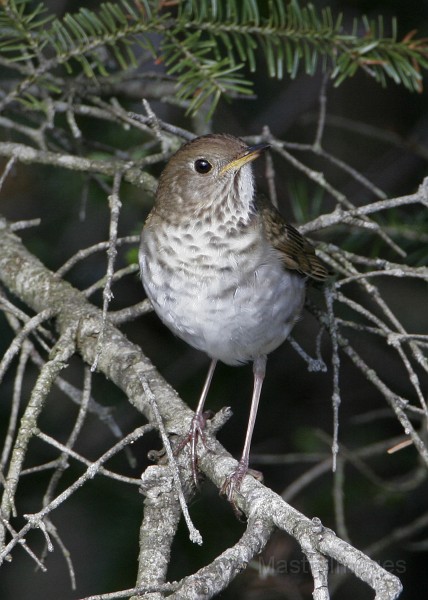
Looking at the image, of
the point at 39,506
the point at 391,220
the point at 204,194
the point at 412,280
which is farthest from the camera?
the point at 412,280

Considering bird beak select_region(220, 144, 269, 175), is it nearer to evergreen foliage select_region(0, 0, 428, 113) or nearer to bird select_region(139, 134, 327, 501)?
bird select_region(139, 134, 327, 501)

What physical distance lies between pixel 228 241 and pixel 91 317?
556 mm

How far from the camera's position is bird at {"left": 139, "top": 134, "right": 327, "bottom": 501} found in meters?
2.98

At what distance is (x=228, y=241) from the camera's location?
307 cm

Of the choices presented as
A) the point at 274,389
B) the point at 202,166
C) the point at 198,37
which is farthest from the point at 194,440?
the point at 274,389

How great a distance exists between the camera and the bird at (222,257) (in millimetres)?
2980

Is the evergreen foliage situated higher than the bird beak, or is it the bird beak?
the evergreen foliage

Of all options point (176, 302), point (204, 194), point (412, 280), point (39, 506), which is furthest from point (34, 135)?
point (412, 280)

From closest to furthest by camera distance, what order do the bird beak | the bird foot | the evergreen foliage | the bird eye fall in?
the bird foot < the evergreen foliage < the bird beak < the bird eye

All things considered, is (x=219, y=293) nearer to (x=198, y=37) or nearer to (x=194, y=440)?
(x=194, y=440)

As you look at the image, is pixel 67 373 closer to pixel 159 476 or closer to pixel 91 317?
pixel 91 317

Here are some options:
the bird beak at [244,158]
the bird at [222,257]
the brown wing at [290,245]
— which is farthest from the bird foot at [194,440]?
the bird beak at [244,158]

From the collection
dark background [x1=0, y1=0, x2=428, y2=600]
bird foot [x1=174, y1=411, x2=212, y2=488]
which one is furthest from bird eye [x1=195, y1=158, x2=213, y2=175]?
bird foot [x1=174, y1=411, x2=212, y2=488]

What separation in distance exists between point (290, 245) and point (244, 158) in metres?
0.39
